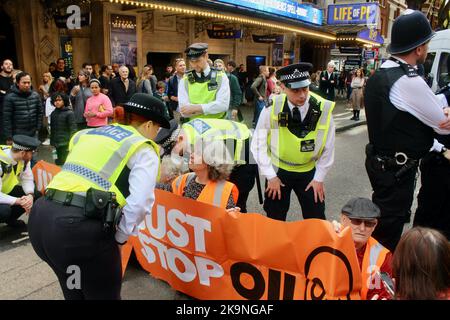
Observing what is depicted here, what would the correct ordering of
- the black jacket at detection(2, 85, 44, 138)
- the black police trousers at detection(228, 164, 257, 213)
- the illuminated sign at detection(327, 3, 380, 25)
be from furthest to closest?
1. the illuminated sign at detection(327, 3, 380, 25)
2. the black jacket at detection(2, 85, 44, 138)
3. the black police trousers at detection(228, 164, 257, 213)

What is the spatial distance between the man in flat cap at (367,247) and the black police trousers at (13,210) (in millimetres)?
3520

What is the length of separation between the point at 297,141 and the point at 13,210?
3217 millimetres

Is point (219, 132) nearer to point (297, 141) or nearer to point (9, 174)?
point (297, 141)

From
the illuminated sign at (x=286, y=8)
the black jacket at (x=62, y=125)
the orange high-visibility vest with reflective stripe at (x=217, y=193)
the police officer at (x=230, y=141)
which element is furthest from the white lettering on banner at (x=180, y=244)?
the illuminated sign at (x=286, y=8)

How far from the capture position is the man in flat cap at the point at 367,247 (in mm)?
2254

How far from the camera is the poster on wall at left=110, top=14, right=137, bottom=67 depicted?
12.0 metres

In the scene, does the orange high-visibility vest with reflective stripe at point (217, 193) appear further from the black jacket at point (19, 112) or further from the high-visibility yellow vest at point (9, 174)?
the black jacket at point (19, 112)

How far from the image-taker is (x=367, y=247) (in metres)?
2.46

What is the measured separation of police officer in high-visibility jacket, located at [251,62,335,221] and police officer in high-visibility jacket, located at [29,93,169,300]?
1.26m

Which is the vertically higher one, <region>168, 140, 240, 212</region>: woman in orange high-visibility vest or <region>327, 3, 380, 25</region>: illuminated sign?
<region>327, 3, 380, 25</region>: illuminated sign

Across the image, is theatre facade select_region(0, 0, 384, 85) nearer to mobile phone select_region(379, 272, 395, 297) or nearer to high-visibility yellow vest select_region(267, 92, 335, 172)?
high-visibility yellow vest select_region(267, 92, 335, 172)

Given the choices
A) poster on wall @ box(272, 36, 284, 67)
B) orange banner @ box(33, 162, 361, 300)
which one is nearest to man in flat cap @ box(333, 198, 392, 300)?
orange banner @ box(33, 162, 361, 300)

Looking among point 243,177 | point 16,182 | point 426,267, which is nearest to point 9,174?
point 16,182

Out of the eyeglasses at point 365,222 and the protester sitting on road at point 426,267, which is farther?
the eyeglasses at point 365,222
